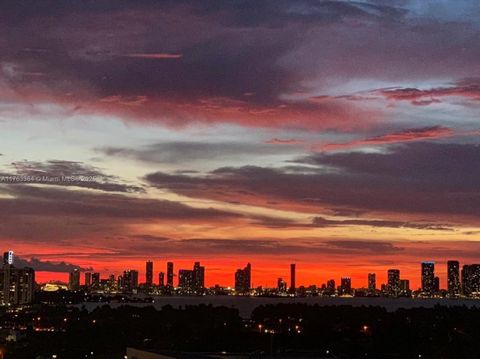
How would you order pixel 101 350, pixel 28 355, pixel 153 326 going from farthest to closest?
pixel 153 326
pixel 101 350
pixel 28 355

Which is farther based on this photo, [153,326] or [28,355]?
[153,326]

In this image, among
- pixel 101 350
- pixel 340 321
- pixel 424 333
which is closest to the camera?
pixel 101 350

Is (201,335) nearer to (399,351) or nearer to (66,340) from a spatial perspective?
(66,340)

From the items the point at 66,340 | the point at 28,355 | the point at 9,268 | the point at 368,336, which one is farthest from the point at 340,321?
the point at 9,268

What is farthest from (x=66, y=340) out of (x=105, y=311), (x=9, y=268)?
(x=9, y=268)

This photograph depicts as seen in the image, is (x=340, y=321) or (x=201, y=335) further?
(x=340, y=321)

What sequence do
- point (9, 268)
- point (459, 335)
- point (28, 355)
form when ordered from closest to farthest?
point (28, 355)
point (459, 335)
point (9, 268)

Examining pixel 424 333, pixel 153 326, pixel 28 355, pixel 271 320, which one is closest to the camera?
pixel 28 355

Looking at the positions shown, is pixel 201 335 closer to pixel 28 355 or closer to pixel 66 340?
A: pixel 66 340
